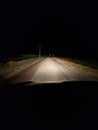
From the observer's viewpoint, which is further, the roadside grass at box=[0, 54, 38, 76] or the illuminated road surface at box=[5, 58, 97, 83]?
the roadside grass at box=[0, 54, 38, 76]

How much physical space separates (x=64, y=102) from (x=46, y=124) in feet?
2.53

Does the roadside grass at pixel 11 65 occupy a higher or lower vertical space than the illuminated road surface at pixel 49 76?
lower

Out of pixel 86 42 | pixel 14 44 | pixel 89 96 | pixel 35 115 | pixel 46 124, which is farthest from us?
pixel 86 42

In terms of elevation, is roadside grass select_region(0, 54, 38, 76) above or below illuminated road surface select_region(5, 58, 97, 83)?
below

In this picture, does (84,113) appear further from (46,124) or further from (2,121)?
A: (2,121)

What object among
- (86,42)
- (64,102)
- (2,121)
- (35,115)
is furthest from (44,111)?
(86,42)

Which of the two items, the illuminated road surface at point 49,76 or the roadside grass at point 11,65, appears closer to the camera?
the illuminated road surface at point 49,76

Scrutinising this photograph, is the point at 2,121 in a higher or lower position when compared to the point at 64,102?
lower

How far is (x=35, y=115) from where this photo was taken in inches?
156

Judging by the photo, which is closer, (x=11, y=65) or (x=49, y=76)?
(x=49, y=76)

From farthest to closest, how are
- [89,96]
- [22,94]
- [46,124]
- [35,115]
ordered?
[22,94] → [89,96] → [35,115] → [46,124]

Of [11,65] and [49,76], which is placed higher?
[49,76]

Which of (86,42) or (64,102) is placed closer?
(64,102)

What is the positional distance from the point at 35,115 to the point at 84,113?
34.7 inches
